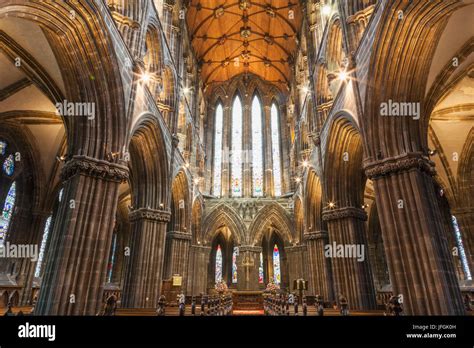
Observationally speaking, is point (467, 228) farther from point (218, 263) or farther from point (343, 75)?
point (218, 263)

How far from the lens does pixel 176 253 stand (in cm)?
1873

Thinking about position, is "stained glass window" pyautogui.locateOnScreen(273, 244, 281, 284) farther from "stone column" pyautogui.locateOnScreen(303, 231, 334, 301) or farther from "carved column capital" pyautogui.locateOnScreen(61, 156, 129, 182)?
"carved column capital" pyautogui.locateOnScreen(61, 156, 129, 182)

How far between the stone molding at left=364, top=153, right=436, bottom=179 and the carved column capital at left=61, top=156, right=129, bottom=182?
26.1 ft

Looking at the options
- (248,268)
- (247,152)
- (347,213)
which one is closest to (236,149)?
(247,152)

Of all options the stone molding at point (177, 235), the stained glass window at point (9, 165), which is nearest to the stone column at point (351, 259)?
the stone molding at point (177, 235)

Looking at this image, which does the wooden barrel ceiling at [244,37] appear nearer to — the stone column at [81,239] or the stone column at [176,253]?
the stone column at [176,253]

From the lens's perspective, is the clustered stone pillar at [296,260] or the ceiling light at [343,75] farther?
the clustered stone pillar at [296,260]

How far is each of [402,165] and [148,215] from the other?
1073 cm

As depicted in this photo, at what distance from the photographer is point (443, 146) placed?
1644cm

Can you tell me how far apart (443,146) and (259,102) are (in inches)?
699

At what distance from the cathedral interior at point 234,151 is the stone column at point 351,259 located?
0.21 feet

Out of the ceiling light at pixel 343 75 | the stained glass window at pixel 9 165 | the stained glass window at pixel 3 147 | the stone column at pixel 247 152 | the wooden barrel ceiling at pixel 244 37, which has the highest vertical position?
the wooden barrel ceiling at pixel 244 37

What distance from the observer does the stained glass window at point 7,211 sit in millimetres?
16328
